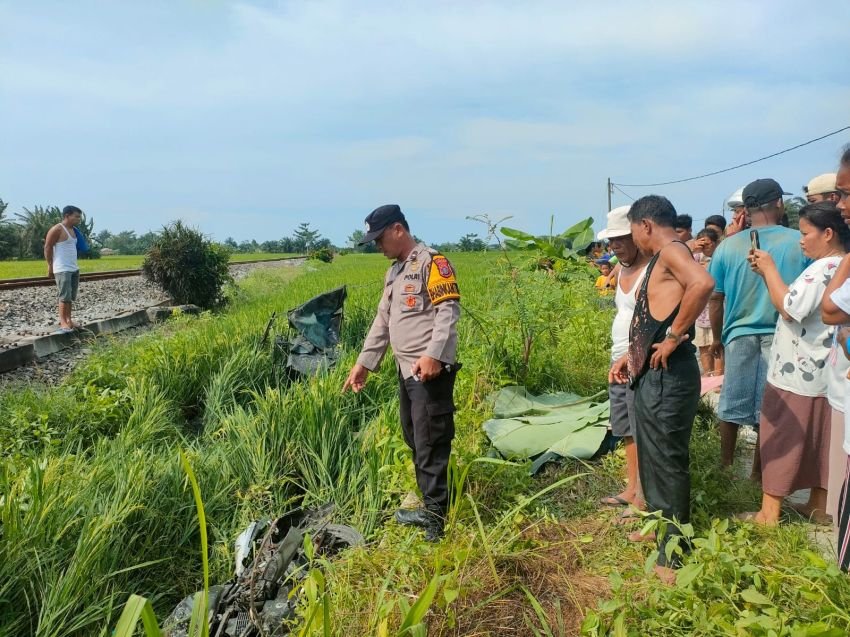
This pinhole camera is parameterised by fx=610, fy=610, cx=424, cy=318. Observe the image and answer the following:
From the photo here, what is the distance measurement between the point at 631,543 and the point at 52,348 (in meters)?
6.94

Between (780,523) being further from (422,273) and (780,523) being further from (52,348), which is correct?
(52,348)

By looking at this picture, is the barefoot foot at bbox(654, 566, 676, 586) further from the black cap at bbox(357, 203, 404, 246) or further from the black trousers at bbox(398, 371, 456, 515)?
the black cap at bbox(357, 203, 404, 246)

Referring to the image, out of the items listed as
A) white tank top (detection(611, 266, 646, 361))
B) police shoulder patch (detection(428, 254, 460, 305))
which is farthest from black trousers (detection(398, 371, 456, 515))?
white tank top (detection(611, 266, 646, 361))

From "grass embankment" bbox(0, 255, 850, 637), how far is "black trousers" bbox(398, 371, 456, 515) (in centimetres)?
15

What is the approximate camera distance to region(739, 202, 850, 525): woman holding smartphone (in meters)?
2.66

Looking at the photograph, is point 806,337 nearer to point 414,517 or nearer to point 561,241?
point 414,517

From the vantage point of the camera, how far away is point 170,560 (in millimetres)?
3307

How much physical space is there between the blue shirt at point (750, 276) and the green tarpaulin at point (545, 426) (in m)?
0.97

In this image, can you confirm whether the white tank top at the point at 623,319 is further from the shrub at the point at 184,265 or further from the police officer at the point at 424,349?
the shrub at the point at 184,265

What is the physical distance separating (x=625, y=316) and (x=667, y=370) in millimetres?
683

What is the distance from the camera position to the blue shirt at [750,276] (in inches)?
125

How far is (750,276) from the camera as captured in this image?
10.7 ft

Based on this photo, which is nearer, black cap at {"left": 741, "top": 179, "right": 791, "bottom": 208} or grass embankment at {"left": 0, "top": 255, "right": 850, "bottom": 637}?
grass embankment at {"left": 0, "top": 255, "right": 850, "bottom": 637}

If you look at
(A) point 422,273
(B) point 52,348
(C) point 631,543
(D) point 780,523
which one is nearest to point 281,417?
(A) point 422,273
